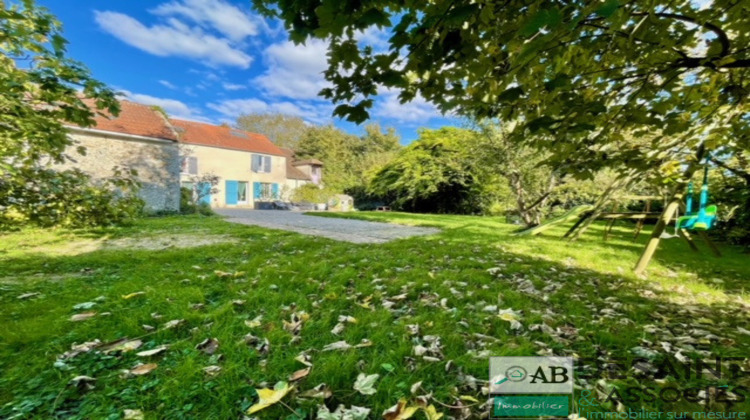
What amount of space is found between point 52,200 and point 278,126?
38633 mm

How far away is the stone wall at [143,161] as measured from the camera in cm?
1230

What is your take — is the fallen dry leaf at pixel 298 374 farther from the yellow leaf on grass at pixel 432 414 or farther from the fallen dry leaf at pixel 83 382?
the fallen dry leaf at pixel 83 382

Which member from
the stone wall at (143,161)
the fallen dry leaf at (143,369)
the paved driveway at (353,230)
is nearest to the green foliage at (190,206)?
the stone wall at (143,161)

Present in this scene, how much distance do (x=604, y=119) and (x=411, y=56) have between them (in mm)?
1776

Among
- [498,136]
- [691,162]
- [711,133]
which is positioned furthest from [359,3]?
[498,136]

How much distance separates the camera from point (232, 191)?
78.6ft

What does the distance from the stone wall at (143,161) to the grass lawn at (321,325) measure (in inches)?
405

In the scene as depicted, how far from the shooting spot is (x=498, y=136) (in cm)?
870

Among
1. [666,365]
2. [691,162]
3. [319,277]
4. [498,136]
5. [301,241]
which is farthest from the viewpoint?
[498,136]

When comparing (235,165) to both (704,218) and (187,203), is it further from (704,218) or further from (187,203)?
(704,218)

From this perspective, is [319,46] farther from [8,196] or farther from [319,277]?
[8,196]

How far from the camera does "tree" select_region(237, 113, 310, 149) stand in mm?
39125

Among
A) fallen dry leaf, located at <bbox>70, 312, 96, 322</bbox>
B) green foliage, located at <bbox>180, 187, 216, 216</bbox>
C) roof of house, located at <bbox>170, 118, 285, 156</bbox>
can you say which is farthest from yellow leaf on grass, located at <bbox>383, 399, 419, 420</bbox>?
roof of house, located at <bbox>170, 118, 285, 156</bbox>

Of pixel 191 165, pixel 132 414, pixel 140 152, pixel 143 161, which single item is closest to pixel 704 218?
pixel 132 414
